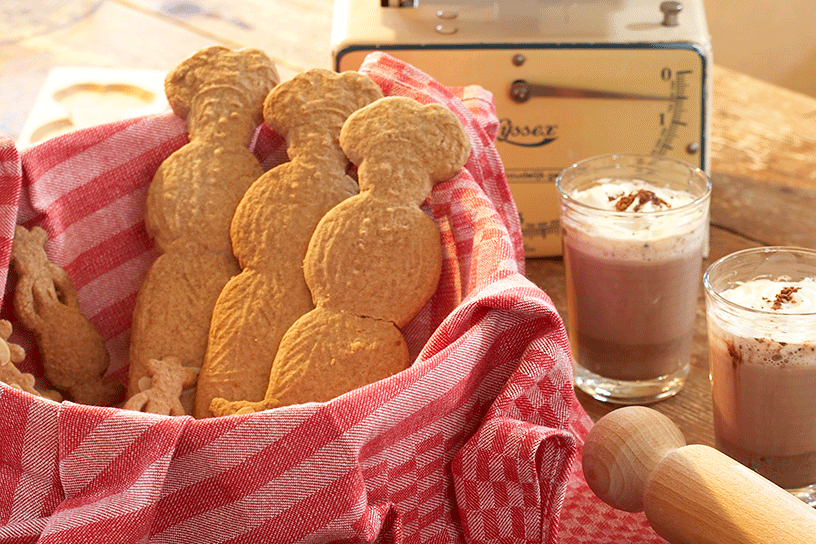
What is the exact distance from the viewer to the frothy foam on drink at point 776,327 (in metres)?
0.53

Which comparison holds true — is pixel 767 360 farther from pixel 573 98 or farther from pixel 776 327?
pixel 573 98

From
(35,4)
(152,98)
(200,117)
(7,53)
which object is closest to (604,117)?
(200,117)

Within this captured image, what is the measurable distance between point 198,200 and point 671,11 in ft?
1.57

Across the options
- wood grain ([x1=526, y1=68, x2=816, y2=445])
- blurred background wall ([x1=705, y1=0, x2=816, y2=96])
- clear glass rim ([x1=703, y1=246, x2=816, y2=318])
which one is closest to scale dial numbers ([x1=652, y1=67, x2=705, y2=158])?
wood grain ([x1=526, y1=68, x2=816, y2=445])

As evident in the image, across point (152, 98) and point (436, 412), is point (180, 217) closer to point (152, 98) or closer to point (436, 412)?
A: point (436, 412)

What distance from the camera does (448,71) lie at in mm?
825

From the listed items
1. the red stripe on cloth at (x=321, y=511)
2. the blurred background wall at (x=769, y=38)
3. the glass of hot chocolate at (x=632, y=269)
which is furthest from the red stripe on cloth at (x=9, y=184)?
the blurred background wall at (x=769, y=38)

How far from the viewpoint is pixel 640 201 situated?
0.66 metres

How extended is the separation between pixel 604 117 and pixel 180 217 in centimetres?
43

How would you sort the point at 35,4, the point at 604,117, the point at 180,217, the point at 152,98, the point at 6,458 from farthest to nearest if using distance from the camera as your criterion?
the point at 35,4, the point at 152,98, the point at 604,117, the point at 180,217, the point at 6,458

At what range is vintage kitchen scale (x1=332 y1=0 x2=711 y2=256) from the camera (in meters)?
0.80

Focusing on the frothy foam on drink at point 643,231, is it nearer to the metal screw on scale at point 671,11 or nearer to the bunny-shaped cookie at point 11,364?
the metal screw on scale at point 671,11

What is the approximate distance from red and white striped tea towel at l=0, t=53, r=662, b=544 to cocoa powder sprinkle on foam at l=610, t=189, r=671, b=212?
0.15m

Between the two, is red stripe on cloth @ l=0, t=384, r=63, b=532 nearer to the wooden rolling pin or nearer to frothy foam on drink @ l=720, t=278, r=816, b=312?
the wooden rolling pin
